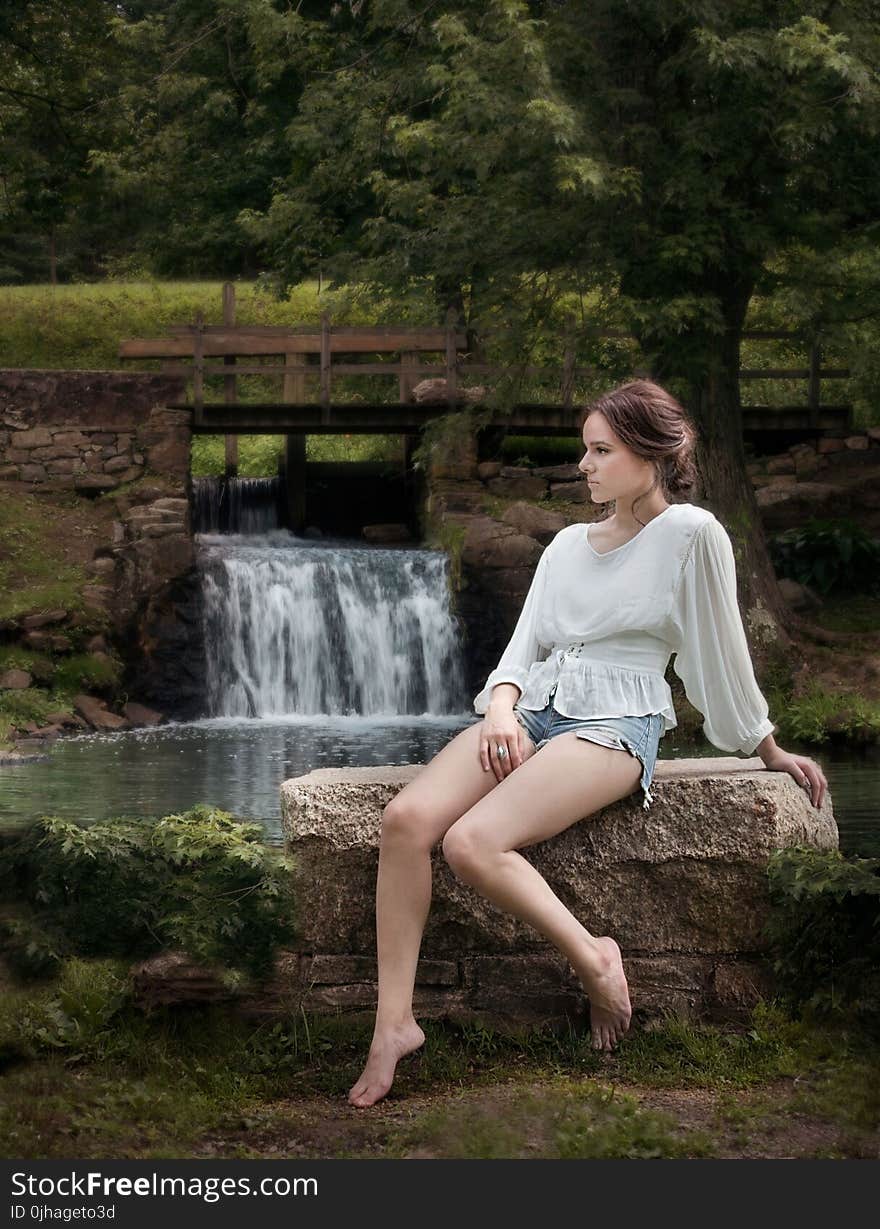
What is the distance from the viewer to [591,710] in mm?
3887

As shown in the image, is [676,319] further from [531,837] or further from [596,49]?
[531,837]

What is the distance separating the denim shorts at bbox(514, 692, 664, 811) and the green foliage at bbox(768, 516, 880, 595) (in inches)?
508

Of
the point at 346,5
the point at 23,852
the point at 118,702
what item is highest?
the point at 346,5

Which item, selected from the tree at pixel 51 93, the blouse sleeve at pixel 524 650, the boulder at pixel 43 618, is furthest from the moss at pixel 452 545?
the blouse sleeve at pixel 524 650

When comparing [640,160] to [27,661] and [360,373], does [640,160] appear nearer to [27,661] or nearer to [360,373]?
[360,373]

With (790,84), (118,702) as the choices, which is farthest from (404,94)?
(118,702)

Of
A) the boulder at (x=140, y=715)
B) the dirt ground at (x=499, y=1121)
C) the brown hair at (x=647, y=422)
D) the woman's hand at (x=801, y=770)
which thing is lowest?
the boulder at (x=140, y=715)

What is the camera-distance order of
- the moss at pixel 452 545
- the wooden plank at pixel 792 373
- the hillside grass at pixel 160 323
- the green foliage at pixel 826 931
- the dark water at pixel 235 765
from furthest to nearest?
the hillside grass at pixel 160 323, the wooden plank at pixel 792 373, the moss at pixel 452 545, the dark water at pixel 235 765, the green foliage at pixel 826 931

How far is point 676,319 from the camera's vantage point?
1229cm

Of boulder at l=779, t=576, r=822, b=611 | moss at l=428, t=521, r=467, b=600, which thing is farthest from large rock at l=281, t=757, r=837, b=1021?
moss at l=428, t=521, r=467, b=600

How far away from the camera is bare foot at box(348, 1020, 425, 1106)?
3.57m

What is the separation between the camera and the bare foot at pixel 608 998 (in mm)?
3748

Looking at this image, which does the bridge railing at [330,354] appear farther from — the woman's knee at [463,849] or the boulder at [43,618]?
the woman's knee at [463,849]

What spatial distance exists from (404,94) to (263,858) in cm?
1171
